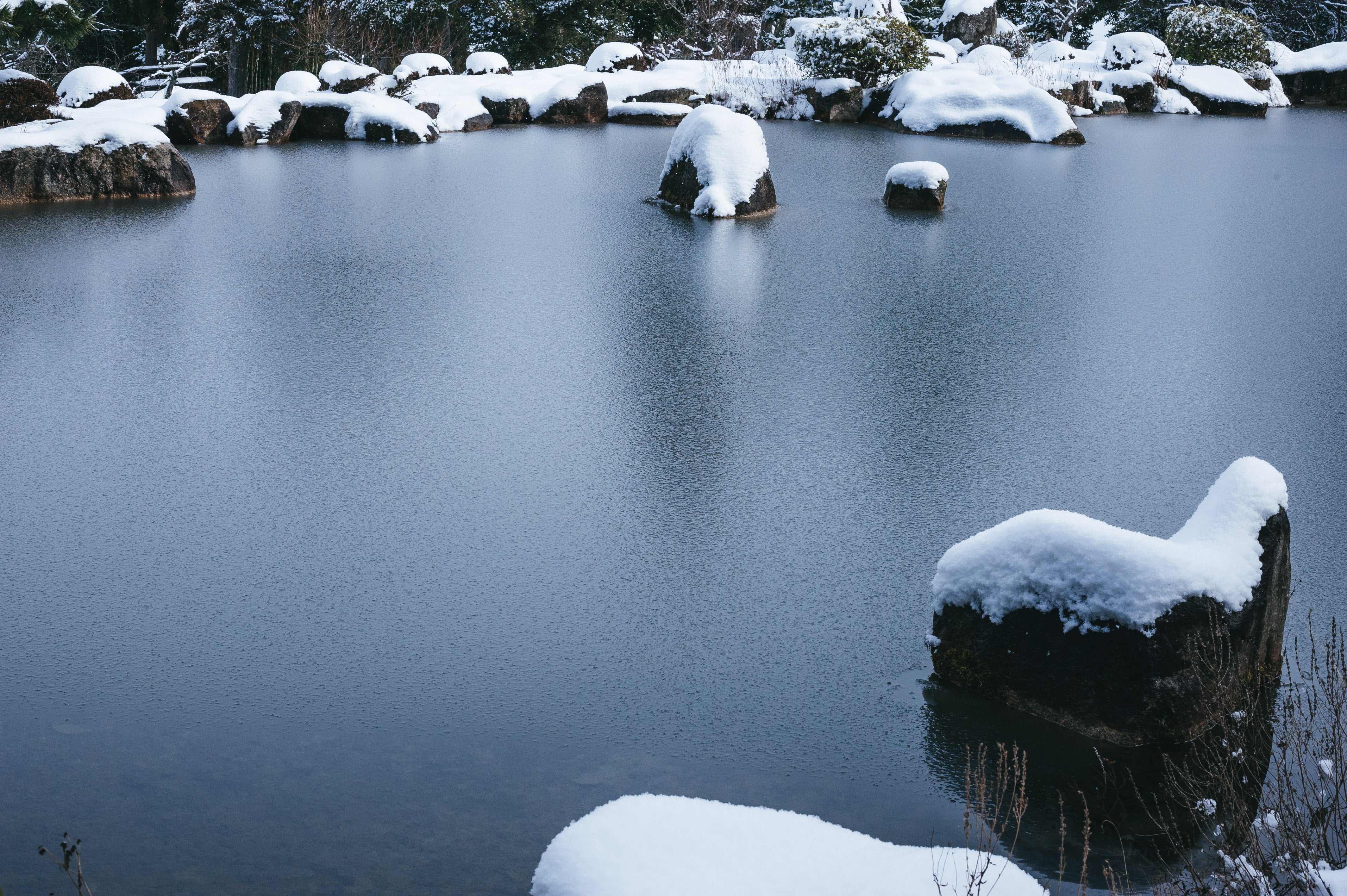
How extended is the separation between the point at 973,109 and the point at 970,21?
32.4ft

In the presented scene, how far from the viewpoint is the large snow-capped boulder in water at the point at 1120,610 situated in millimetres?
3408

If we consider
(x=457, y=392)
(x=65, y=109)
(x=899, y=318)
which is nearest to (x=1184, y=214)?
(x=899, y=318)

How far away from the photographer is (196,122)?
17.3m

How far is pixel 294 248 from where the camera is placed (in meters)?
10.4

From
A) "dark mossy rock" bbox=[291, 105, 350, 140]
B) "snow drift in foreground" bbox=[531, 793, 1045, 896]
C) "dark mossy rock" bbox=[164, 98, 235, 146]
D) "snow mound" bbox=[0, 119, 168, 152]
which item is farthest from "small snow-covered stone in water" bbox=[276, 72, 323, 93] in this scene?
"snow drift in foreground" bbox=[531, 793, 1045, 896]

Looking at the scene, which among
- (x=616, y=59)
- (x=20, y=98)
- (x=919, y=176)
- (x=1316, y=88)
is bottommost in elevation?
(x=919, y=176)

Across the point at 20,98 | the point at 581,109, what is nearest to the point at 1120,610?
the point at 20,98

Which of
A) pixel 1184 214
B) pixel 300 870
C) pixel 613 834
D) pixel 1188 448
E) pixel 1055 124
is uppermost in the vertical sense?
pixel 1055 124

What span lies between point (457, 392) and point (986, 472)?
3100 mm

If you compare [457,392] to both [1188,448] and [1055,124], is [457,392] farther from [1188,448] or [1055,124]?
[1055,124]

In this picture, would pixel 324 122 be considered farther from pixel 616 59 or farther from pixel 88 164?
pixel 616 59

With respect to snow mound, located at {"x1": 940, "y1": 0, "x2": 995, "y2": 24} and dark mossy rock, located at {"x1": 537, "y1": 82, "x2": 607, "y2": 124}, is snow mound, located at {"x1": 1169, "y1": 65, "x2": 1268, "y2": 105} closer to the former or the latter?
snow mound, located at {"x1": 940, "y1": 0, "x2": 995, "y2": 24}

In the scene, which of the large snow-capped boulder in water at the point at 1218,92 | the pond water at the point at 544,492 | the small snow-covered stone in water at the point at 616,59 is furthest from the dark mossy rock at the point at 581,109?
the large snow-capped boulder in water at the point at 1218,92

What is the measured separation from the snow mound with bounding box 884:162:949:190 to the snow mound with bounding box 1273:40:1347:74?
58.1 ft
